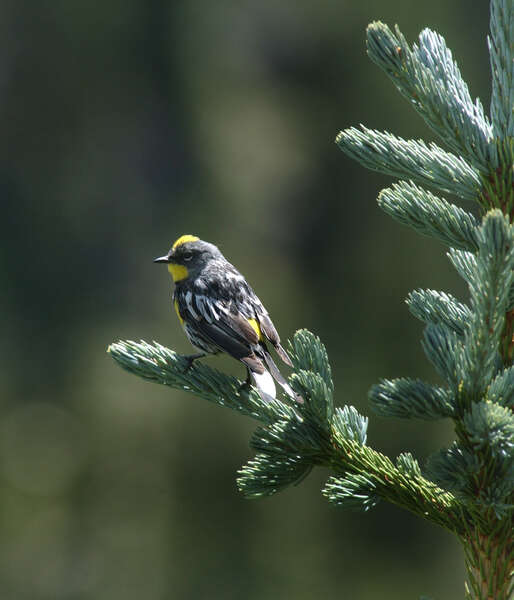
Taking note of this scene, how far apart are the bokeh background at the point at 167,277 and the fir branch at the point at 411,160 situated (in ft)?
21.6

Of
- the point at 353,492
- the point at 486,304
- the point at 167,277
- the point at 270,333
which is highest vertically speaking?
Answer: the point at 167,277

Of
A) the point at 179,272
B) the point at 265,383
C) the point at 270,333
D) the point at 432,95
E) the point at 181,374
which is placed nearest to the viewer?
the point at 432,95

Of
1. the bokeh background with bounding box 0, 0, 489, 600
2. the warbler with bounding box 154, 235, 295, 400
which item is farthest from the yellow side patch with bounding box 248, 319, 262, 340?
the bokeh background with bounding box 0, 0, 489, 600

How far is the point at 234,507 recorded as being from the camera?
29.6 ft

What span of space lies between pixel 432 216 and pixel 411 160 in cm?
12

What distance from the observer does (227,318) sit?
2.13 metres

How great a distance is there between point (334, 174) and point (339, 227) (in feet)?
2.36

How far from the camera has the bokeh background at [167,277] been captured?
8.77 metres

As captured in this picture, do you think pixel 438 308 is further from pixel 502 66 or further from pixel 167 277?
pixel 167 277

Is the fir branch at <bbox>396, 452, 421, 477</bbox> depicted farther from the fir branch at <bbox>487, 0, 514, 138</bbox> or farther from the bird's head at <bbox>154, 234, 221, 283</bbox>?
the bird's head at <bbox>154, 234, 221, 283</bbox>

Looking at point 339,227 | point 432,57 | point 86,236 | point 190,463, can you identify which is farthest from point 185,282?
point 339,227

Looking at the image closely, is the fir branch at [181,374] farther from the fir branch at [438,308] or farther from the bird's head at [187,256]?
the bird's head at [187,256]

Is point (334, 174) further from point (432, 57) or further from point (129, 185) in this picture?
point (432, 57)

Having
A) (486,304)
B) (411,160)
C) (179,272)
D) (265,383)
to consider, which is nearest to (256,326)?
(265,383)
